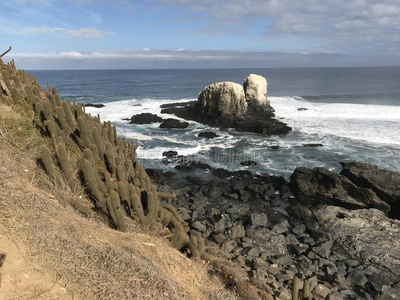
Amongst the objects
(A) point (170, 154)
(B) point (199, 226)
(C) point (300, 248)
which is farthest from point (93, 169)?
(A) point (170, 154)

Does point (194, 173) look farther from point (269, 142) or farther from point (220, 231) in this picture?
point (269, 142)

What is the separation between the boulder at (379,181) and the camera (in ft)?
49.0

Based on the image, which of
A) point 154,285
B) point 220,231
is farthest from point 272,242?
point 154,285

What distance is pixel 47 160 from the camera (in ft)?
21.8

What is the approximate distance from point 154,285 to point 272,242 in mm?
7959

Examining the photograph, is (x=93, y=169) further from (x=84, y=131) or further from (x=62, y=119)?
(x=62, y=119)

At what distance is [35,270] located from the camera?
13.9 feet

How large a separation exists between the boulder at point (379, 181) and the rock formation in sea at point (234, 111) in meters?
14.9

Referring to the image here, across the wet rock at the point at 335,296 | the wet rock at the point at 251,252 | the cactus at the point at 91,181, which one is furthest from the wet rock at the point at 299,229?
the cactus at the point at 91,181

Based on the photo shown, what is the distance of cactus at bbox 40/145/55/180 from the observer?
257 inches

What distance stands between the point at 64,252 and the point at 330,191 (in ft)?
48.5

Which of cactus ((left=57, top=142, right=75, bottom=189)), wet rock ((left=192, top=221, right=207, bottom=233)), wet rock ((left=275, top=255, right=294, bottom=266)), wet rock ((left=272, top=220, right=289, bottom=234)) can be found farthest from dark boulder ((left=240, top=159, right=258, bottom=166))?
cactus ((left=57, top=142, right=75, bottom=189))

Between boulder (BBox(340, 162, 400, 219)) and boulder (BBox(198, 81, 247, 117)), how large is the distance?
66.9 ft

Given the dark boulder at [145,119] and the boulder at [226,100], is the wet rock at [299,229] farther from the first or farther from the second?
the dark boulder at [145,119]
